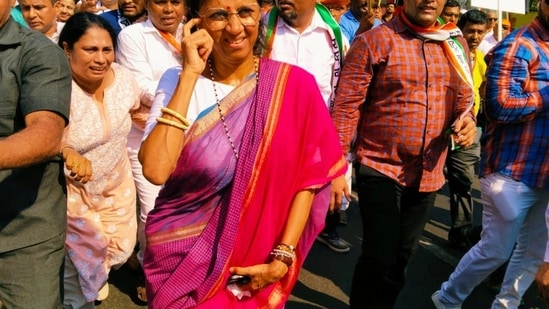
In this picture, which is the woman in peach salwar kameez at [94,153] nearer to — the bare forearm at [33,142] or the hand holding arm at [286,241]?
A: the bare forearm at [33,142]

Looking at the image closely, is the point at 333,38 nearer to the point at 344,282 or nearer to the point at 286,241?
the point at 344,282

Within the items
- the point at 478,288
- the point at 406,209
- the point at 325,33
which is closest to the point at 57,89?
the point at 406,209

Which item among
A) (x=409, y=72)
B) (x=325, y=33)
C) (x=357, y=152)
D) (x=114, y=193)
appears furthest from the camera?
(x=325, y=33)

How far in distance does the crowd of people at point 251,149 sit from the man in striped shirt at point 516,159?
10mm

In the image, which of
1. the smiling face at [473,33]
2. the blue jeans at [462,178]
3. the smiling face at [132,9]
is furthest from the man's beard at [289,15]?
the smiling face at [473,33]

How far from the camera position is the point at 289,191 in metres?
2.27

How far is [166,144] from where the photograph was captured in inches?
80.7

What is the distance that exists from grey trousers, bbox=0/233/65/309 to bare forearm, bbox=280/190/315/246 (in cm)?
94

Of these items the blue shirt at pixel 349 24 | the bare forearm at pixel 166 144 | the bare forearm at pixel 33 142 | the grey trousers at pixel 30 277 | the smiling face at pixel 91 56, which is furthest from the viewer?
the blue shirt at pixel 349 24

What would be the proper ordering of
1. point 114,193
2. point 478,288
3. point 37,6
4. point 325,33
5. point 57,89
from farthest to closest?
point 37,6 < point 478,288 < point 325,33 < point 114,193 < point 57,89

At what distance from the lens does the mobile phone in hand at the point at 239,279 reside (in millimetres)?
2244

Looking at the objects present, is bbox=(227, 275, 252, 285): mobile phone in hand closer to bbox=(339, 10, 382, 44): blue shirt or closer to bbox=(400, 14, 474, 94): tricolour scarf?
bbox=(400, 14, 474, 94): tricolour scarf

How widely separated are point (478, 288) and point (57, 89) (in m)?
3.32

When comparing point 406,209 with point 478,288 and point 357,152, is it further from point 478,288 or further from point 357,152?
point 478,288
